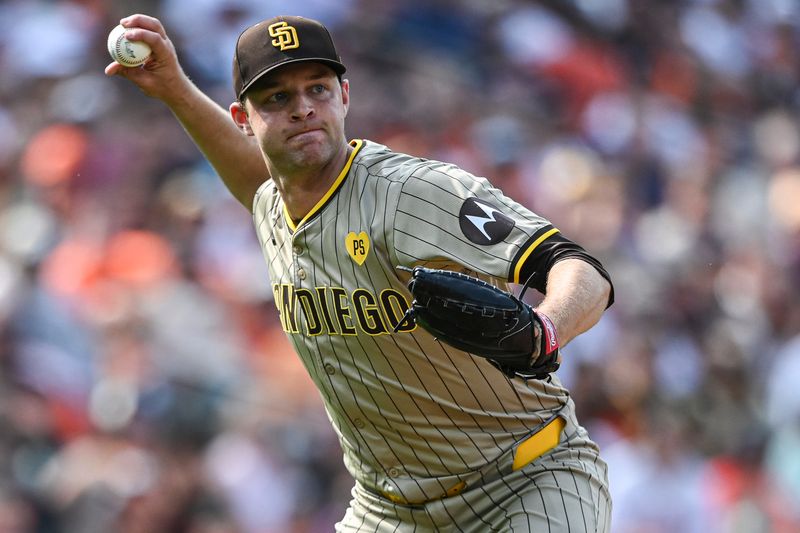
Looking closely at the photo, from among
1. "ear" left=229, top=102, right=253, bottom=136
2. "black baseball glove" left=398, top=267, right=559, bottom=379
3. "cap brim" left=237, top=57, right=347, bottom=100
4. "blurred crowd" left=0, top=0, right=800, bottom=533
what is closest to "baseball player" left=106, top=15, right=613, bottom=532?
"cap brim" left=237, top=57, right=347, bottom=100

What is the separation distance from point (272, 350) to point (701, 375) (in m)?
2.99

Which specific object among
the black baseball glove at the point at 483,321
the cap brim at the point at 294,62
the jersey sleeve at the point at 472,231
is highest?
the cap brim at the point at 294,62

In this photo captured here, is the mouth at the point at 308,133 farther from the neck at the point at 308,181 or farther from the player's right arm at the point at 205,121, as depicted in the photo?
the player's right arm at the point at 205,121

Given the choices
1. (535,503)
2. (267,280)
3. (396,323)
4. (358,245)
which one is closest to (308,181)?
(358,245)

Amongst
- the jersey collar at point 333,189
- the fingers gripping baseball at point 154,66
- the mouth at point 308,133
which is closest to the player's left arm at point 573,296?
the jersey collar at point 333,189

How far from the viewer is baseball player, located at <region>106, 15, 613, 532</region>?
3.52 meters

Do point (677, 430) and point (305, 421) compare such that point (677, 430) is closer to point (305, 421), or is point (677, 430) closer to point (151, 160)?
point (305, 421)

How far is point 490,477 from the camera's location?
12.2ft

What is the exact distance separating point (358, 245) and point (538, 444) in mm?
803

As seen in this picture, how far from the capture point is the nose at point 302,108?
375cm

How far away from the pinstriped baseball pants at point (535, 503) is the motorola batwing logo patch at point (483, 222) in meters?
0.75

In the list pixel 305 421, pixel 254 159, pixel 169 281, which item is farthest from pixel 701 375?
pixel 254 159

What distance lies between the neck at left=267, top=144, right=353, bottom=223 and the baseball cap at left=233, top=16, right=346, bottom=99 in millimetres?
283

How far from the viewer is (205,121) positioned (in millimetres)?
4605
